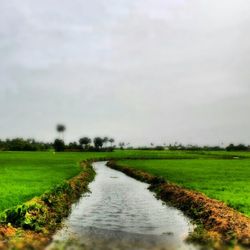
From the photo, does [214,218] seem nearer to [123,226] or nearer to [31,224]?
[123,226]

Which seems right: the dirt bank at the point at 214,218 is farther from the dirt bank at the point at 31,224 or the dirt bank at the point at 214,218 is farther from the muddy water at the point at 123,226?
the dirt bank at the point at 31,224

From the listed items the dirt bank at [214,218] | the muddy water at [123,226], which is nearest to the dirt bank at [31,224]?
the muddy water at [123,226]

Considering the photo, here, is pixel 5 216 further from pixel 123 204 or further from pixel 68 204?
pixel 123 204

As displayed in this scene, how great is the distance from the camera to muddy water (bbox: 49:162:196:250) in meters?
19.2

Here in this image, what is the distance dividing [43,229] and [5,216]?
6.03 feet

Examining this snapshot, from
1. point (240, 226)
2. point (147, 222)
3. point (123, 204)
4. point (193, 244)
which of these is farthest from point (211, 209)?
point (123, 204)

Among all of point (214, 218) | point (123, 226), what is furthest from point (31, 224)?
point (214, 218)

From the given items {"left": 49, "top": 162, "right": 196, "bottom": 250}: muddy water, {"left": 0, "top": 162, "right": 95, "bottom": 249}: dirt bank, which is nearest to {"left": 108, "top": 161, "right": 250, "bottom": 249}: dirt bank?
{"left": 49, "top": 162, "right": 196, "bottom": 250}: muddy water

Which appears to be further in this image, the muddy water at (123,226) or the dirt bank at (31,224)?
the muddy water at (123,226)

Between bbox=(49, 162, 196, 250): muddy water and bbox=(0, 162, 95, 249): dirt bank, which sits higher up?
bbox=(0, 162, 95, 249): dirt bank

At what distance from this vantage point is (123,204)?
34.0 metres

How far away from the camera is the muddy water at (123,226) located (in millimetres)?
19172

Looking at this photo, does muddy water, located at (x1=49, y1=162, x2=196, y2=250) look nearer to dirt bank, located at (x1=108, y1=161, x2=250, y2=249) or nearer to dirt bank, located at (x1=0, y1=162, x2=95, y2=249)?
dirt bank, located at (x1=0, y1=162, x2=95, y2=249)

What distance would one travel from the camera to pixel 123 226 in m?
23.8
